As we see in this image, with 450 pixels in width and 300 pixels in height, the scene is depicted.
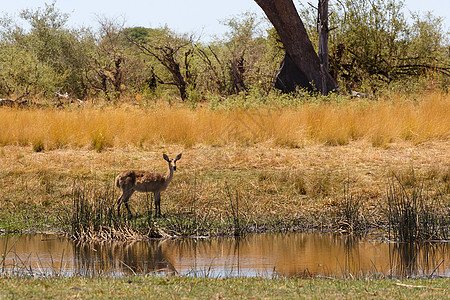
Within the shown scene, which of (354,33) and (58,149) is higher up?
(354,33)

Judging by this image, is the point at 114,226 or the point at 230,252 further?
the point at 114,226

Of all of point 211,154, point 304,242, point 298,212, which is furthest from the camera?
point 211,154

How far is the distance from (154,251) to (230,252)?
3.54 feet

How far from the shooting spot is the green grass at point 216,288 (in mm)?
5910

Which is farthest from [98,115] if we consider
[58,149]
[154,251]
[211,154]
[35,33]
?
[35,33]

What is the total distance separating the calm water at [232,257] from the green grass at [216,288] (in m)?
0.74

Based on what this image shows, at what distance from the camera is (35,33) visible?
1692 inches

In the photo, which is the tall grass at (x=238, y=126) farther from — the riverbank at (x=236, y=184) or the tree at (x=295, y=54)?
the tree at (x=295, y=54)

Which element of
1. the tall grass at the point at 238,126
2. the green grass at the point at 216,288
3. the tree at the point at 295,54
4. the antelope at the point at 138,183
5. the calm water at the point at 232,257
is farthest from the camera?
the tree at the point at 295,54

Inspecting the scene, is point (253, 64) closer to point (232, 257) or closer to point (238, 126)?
point (238, 126)

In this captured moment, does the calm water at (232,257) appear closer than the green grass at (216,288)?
No

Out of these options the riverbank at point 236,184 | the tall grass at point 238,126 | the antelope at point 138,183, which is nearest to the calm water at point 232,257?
the riverbank at point 236,184

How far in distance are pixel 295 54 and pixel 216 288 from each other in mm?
17923

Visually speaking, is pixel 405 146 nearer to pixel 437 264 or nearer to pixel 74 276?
pixel 437 264
